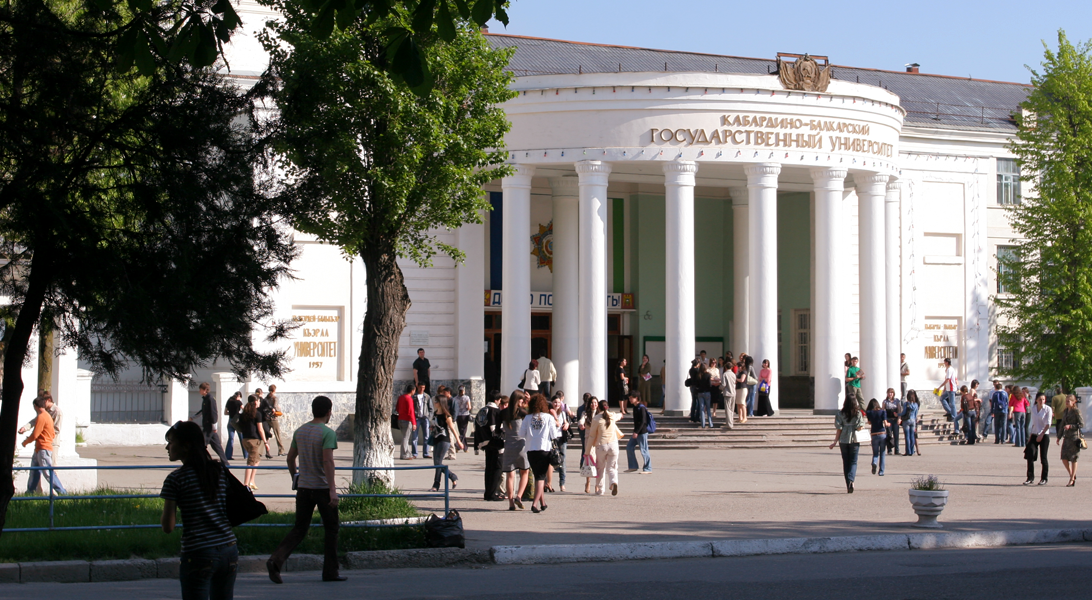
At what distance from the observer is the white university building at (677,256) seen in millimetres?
30266

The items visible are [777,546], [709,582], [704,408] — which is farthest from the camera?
[704,408]

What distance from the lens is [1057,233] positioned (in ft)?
130

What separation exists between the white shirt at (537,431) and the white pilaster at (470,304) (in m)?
16.0

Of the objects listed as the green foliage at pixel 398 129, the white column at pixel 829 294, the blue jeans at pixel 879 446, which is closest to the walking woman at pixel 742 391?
the white column at pixel 829 294

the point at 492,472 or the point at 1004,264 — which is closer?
the point at 492,472

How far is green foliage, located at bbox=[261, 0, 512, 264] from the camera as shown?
628 inches

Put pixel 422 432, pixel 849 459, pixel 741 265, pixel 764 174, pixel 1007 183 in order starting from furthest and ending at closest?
pixel 1007 183 → pixel 741 265 → pixel 764 174 → pixel 422 432 → pixel 849 459

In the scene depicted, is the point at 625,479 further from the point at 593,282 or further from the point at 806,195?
the point at 806,195

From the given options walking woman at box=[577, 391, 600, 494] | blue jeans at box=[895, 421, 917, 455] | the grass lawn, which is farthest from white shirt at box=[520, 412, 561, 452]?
blue jeans at box=[895, 421, 917, 455]

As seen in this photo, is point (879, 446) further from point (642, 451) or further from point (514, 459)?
point (514, 459)

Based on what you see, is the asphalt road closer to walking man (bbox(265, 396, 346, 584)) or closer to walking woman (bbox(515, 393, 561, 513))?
walking man (bbox(265, 396, 346, 584))

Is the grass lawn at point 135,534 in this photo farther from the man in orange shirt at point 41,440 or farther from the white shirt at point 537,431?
the white shirt at point 537,431

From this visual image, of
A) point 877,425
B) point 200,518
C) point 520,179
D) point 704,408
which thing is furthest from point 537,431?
point 520,179

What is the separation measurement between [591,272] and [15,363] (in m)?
21.4
